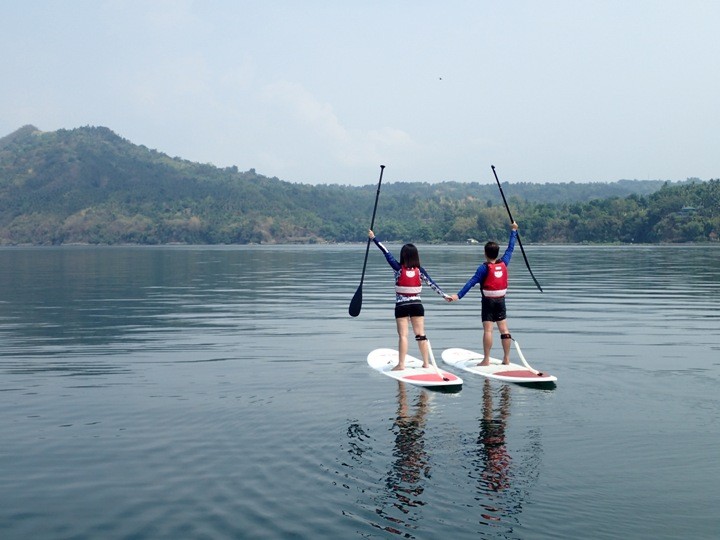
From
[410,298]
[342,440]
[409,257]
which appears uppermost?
[409,257]

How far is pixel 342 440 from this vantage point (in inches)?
470

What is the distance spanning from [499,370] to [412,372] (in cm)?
181

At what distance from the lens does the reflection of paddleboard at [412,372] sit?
52.2 feet

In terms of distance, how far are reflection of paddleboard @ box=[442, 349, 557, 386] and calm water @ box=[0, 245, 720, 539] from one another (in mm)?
280

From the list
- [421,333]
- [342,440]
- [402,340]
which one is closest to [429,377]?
[421,333]

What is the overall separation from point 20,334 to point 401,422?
17.3m

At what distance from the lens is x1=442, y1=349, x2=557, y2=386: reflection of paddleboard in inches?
635

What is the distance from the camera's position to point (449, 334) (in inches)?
1029

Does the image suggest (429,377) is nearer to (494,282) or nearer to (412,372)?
(412,372)

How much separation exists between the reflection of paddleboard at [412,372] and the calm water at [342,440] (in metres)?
0.26

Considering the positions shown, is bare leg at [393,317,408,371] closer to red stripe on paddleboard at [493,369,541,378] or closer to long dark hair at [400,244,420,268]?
long dark hair at [400,244,420,268]

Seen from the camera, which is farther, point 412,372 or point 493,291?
point 493,291

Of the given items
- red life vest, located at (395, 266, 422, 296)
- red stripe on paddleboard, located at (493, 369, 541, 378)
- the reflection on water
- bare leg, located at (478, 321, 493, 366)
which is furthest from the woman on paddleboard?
the reflection on water

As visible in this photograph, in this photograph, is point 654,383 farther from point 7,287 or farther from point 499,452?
point 7,287
